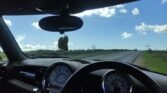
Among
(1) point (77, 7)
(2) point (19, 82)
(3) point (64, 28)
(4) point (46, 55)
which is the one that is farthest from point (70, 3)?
(2) point (19, 82)

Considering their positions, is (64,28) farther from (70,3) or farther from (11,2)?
(11,2)

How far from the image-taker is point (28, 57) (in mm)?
8031

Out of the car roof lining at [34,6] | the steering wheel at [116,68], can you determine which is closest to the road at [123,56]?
the car roof lining at [34,6]

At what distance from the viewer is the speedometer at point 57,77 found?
518cm

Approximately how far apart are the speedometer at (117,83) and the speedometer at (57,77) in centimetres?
122

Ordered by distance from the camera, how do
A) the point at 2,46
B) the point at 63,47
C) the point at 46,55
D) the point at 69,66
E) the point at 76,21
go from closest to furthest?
the point at 76,21, the point at 63,47, the point at 69,66, the point at 46,55, the point at 2,46

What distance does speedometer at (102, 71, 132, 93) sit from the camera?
152 inches

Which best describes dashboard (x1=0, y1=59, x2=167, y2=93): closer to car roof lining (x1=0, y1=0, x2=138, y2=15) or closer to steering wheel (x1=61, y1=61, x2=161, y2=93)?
steering wheel (x1=61, y1=61, x2=161, y2=93)

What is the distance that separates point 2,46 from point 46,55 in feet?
3.95

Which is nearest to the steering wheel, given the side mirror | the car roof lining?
the side mirror

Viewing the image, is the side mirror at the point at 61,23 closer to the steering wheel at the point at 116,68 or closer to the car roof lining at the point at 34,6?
the car roof lining at the point at 34,6

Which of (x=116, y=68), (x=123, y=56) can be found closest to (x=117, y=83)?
(x=116, y=68)

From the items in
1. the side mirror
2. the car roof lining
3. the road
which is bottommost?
the road

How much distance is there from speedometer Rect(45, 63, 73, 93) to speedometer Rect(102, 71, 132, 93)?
4.00 feet
